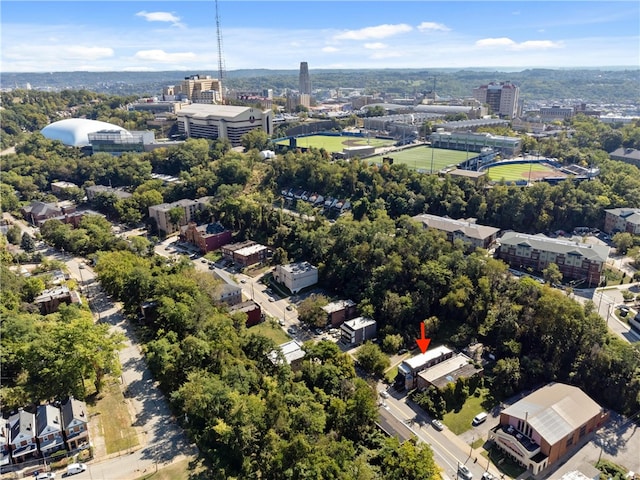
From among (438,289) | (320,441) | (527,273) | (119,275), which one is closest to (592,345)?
(438,289)

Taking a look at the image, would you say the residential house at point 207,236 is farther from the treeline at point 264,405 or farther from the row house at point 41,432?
the row house at point 41,432

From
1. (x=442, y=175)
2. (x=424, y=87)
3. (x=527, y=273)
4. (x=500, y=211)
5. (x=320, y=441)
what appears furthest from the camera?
(x=424, y=87)

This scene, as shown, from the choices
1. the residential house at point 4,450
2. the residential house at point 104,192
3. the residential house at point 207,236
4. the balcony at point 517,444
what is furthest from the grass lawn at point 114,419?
the residential house at point 104,192

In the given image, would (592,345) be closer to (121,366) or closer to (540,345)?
(540,345)

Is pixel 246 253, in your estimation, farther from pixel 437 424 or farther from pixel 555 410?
pixel 555 410

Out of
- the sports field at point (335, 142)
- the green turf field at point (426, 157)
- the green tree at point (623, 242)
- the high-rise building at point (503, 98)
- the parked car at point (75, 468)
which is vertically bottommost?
the parked car at point (75, 468)

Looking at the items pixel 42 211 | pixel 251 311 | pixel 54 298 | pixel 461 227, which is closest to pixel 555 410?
pixel 251 311
